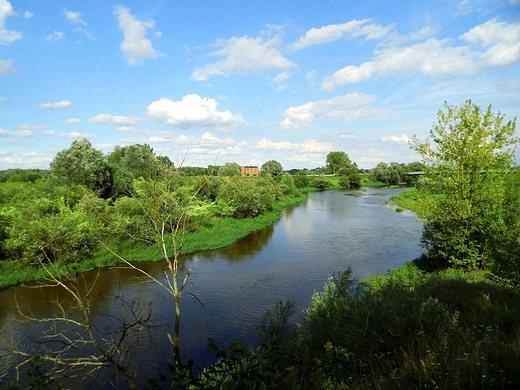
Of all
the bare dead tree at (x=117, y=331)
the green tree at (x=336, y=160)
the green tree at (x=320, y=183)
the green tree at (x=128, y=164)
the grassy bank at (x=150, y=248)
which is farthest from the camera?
the green tree at (x=336, y=160)

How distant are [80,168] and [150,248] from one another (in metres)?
13.2

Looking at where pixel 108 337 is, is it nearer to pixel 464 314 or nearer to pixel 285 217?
pixel 464 314

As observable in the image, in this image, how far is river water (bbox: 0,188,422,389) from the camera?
1142cm

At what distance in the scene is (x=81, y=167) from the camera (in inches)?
1180

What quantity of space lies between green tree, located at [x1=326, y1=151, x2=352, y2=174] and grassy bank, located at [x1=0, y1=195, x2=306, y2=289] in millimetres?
94796

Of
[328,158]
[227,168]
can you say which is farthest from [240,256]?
[328,158]

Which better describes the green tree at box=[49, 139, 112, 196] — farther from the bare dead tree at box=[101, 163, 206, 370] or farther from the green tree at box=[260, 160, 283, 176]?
the green tree at box=[260, 160, 283, 176]

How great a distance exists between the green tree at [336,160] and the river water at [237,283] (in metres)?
98.7

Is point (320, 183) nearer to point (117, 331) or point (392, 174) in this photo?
Result: point (392, 174)

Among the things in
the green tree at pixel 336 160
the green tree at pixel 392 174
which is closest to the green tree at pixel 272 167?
the green tree at pixel 392 174

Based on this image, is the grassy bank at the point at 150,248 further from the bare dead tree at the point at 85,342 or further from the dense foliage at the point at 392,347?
the dense foliage at the point at 392,347

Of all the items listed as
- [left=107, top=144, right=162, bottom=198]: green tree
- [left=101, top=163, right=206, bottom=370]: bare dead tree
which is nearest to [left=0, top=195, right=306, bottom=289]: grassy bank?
[left=101, top=163, right=206, bottom=370]: bare dead tree

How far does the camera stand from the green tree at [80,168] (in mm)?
29594

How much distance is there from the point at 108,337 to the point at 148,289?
473 cm
